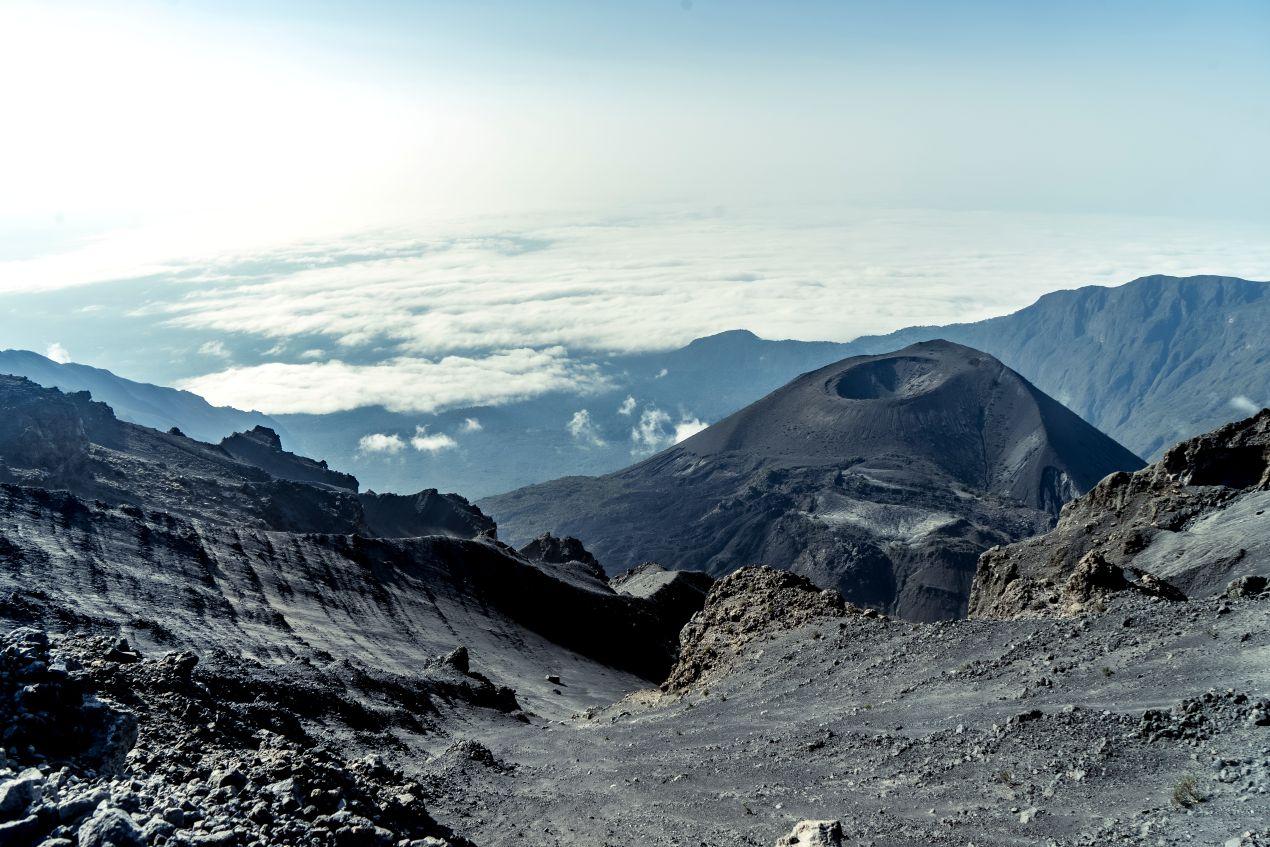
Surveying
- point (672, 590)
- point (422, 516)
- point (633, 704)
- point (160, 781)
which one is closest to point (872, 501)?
point (422, 516)

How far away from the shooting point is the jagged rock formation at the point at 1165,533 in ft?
137

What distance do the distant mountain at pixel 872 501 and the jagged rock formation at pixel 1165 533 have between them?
66.3m

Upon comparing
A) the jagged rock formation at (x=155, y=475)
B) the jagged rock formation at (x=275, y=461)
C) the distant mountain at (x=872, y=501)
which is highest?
the jagged rock formation at (x=155, y=475)

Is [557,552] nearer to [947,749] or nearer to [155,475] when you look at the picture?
[155,475]

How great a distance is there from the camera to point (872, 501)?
162375 millimetres

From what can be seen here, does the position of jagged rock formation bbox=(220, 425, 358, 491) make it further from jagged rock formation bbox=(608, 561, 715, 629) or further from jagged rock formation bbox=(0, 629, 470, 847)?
jagged rock formation bbox=(0, 629, 470, 847)

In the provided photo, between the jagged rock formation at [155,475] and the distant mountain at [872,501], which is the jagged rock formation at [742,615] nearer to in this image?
the jagged rock formation at [155,475]

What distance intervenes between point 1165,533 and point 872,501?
113047 millimetres

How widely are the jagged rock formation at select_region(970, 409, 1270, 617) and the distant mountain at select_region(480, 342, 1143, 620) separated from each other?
Answer: 6626cm

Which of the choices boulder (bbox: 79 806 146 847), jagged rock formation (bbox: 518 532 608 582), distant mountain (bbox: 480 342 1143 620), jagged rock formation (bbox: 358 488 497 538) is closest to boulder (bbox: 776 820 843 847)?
boulder (bbox: 79 806 146 847)

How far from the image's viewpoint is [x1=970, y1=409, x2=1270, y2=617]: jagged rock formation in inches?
1649

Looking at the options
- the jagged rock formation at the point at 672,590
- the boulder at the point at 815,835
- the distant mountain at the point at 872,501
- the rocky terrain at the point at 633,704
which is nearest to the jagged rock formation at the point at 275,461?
the jagged rock formation at the point at 672,590

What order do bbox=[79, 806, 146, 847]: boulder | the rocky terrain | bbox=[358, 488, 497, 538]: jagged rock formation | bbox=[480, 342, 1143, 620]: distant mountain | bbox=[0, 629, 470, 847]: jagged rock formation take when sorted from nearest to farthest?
bbox=[79, 806, 146, 847]: boulder < bbox=[0, 629, 470, 847]: jagged rock formation < the rocky terrain < bbox=[358, 488, 497, 538]: jagged rock formation < bbox=[480, 342, 1143, 620]: distant mountain

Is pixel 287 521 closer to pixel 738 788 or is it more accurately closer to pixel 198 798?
pixel 738 788
